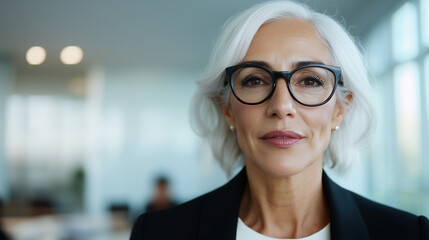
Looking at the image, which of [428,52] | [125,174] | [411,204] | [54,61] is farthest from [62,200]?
[428,52]

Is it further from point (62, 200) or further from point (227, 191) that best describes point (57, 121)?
point (227, 191)

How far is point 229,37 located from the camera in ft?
4.58

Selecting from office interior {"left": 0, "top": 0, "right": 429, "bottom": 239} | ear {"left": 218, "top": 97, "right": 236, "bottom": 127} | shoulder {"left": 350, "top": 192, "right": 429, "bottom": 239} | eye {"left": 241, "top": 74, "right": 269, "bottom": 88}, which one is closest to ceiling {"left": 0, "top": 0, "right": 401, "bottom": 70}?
office interior {"left": 0, "top": 0, "right": 429, "bottom": 239}

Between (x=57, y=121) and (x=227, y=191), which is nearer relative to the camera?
(x=227, y=191)

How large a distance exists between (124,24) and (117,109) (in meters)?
0.72

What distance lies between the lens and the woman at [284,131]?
125 cm

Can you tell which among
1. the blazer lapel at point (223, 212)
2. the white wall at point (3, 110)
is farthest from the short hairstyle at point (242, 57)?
the white wall at point (3, 110)

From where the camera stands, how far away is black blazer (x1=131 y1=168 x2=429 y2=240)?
126cm

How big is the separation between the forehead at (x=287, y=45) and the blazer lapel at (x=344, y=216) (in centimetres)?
39

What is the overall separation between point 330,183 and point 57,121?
2.34 m

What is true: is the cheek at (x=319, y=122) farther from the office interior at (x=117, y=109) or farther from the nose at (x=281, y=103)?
the office interior at (x=117, y=109)

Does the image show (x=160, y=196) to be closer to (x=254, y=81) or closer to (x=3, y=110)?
(x=3, y=110)

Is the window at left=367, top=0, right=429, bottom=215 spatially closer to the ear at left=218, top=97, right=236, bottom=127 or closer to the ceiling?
the ceiling

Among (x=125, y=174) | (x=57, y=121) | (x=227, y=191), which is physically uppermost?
(x=227, y=191)
